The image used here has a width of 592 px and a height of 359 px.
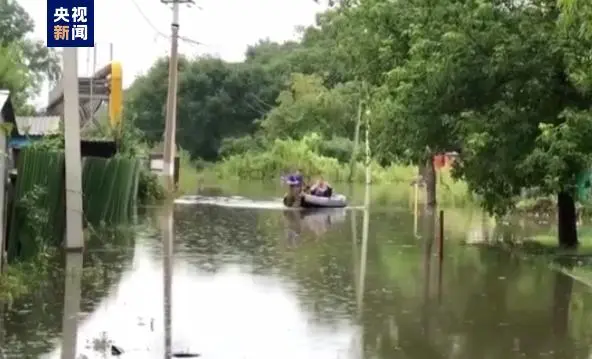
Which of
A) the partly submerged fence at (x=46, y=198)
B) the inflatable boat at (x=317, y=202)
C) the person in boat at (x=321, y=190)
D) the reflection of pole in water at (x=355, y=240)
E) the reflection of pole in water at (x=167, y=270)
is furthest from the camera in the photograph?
the person in boat at (x=321, y=190)

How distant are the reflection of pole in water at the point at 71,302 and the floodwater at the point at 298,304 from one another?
2 centimetres

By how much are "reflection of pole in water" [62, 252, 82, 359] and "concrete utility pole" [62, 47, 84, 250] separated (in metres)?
0.41

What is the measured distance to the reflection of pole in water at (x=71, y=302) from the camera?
35.7ft

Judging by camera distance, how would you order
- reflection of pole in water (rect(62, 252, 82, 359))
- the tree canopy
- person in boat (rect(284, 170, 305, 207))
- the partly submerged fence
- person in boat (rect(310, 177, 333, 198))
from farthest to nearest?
person in boat (rect(310, 177, 333, 198)) < person in boat (rect(284, 170, 305, 207)) < the tree canopy < the partly submerged fence < reflection of pole in water (rect(62, 252, 82, 359))

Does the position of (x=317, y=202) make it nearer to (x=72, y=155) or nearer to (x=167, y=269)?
(x=72, y=155)

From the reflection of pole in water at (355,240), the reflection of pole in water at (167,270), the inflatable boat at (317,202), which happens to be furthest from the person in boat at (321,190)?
the reflection of pole in water at (167,270)

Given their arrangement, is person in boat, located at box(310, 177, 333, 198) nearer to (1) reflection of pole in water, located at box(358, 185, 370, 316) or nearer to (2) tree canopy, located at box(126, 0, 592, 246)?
(1) reflection of pole in water, located at box(358, 185, 370, 316)

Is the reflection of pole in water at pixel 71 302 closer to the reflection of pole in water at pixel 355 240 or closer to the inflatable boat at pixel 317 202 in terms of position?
the reflection of pole in water at pixel 355 240

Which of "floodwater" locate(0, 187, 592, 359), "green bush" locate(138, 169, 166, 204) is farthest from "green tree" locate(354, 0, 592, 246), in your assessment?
"green bush" locate(138, 169, 166, 204)

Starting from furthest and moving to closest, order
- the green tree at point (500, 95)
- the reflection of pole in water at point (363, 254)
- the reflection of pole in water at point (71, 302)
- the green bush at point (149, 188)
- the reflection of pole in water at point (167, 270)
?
the green bush at point (149, 188), the green tree at point (500, 95), the reflection of pole in water at point (363, 254), the reflection of pole in water at point (167, 270), the reflection of pole in water at point (71, 302)

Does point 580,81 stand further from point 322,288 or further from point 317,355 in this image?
point 317,355

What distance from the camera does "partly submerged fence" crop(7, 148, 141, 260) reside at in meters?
16.7

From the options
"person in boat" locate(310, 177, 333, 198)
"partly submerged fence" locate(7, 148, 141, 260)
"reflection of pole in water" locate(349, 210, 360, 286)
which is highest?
"partly submerged fence" locate(7, 148, 141, 260)

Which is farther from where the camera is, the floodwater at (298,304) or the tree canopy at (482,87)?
the tree canopy at (482,87)
